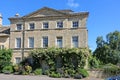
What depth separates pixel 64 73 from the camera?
4178 centimetres

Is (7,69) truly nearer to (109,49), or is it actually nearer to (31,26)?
(31,26)

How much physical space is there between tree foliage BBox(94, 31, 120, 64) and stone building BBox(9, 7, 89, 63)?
2557 centimetres

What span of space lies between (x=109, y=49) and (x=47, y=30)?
27.8m

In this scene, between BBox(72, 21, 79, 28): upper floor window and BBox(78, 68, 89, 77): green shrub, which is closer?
BBox(78, 68, 89, 77): green shrub

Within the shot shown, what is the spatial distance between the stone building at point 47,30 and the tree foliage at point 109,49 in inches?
1007

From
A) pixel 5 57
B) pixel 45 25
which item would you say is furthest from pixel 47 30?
pixel 5 57

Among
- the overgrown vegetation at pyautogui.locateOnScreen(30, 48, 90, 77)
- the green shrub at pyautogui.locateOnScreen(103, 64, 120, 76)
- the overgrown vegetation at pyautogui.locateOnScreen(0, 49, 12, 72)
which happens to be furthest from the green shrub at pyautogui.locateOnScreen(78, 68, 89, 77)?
the overgrown vegetation at pyautogui.locateOnScreen(0, 49, 12, 72)

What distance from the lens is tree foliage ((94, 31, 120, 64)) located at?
70500mm

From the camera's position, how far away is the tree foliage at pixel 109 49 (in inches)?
2776

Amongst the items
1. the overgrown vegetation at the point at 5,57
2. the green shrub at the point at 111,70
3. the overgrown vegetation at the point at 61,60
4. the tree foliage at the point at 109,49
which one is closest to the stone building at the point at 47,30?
the overgrown vegetation at the point at 5,57

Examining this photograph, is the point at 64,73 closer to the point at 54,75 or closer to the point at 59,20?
the point at 54,75

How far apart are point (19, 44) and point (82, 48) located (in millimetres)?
11404

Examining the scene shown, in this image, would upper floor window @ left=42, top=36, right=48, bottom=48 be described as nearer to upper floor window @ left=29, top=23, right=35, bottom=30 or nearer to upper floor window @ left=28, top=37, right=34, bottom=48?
upper floor window @ left=28, top=37, right=34, bottom=48

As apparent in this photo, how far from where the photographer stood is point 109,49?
233ft
